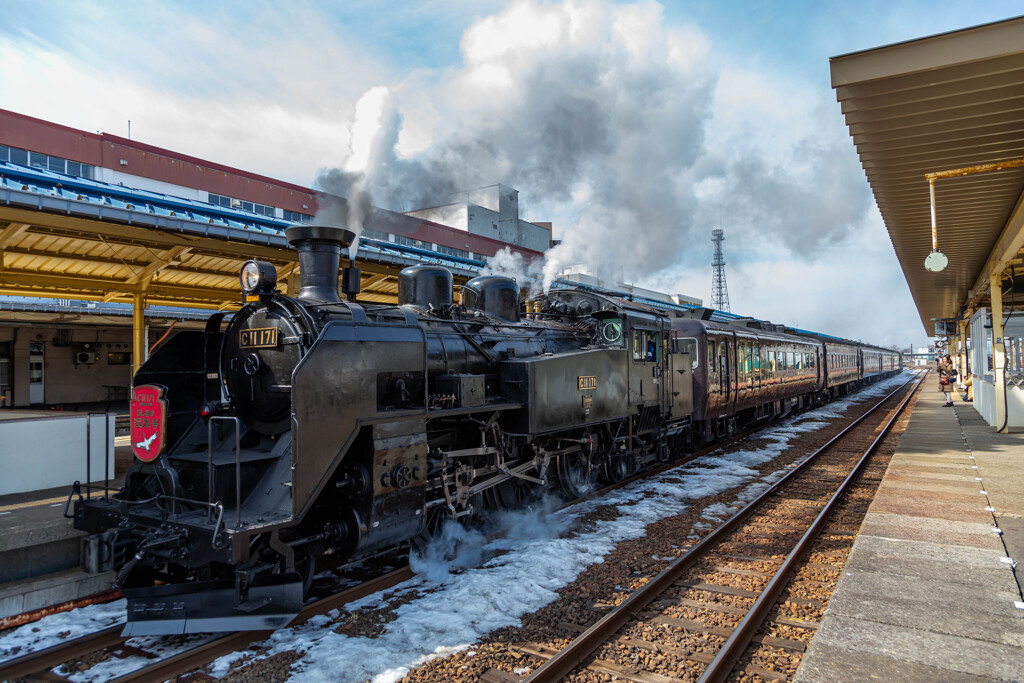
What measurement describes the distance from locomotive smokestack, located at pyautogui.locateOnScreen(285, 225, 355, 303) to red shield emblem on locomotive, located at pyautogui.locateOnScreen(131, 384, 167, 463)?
1.44 m

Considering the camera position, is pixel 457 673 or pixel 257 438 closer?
pixel 457 673

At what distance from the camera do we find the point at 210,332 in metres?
5.57

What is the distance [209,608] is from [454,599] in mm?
1700

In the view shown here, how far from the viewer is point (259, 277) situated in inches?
194

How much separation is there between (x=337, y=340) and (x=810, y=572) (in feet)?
14.6

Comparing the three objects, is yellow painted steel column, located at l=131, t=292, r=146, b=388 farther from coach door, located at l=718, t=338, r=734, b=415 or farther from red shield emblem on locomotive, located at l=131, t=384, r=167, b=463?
coach door, located at l=718, t=338, r=734, b=415

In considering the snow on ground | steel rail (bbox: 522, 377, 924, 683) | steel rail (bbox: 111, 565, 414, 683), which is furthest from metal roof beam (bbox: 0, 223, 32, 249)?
steel rail (bbox: 522, 377, 924, 683)

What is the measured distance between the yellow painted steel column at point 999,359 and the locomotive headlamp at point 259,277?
40.7 ft

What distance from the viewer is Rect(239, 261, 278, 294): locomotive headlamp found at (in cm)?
493

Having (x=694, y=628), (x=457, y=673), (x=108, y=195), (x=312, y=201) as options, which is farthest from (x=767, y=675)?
(x=312, y=201)

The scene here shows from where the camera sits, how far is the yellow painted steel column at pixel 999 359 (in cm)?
1134

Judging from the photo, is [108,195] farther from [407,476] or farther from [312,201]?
[312,201]

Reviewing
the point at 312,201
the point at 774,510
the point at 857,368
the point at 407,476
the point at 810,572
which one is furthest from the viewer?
the point at 857,368

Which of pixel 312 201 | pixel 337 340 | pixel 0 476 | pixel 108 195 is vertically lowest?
pixel 0 476
